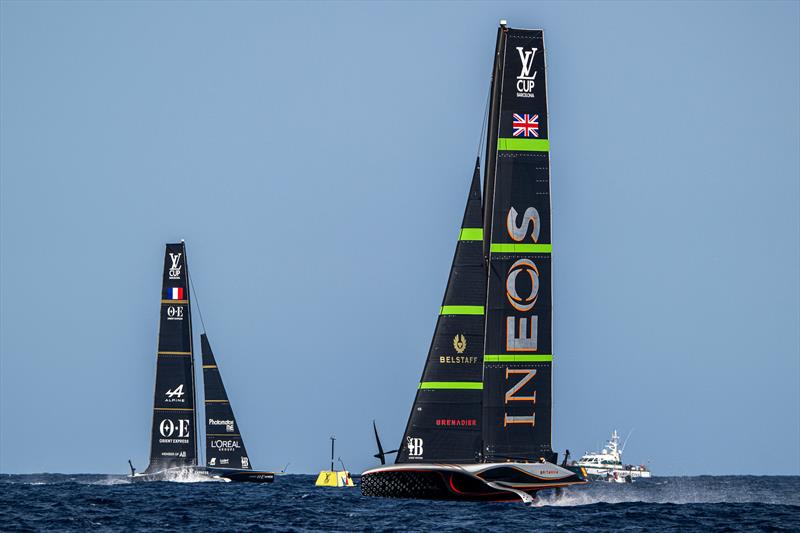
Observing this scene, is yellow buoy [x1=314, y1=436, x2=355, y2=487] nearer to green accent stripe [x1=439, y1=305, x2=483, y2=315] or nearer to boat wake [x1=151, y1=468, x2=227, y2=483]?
boat wake [x1=151, y1=468, x2=227, y2=483]

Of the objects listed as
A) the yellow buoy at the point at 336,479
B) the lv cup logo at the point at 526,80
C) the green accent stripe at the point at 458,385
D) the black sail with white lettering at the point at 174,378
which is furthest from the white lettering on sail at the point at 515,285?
the yellow buoy at the point at 336,479

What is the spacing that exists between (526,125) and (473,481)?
39.1 ft

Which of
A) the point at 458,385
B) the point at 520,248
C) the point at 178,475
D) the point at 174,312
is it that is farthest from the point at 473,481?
the point at 178,475

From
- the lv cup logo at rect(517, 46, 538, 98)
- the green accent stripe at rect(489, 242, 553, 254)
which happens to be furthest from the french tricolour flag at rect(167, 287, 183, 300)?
the lv cup logo at rect(517, 46, 538, 98)

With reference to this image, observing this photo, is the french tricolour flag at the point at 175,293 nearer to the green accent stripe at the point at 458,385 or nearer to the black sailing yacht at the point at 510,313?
the black sailing yacht at the point at 510,313

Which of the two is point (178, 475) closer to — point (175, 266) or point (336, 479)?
point (175, 266)

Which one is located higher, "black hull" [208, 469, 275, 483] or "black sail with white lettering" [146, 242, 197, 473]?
"black sail with white lettering" [146, 242, 197, 473]

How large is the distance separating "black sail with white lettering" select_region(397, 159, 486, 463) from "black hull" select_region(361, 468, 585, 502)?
1.70 metres

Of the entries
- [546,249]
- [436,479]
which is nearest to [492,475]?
[436,479]

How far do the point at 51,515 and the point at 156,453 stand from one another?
3222 cm

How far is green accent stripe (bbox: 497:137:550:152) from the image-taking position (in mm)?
45562

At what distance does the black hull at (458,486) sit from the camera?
142ft

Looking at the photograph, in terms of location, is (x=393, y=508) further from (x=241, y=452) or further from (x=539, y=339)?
(x=241, y=452)

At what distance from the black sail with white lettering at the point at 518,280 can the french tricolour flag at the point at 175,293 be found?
35204 mm
